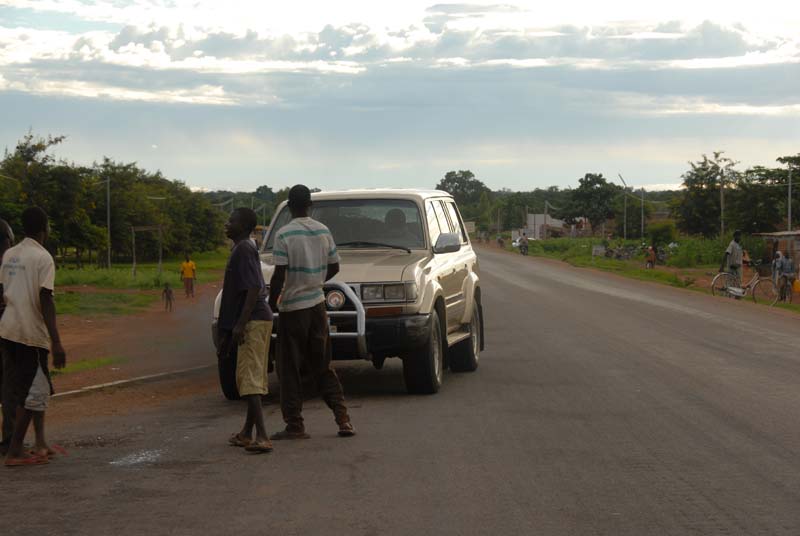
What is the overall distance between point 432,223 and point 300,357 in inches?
171

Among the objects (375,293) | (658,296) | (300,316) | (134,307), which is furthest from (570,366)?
(134,307)

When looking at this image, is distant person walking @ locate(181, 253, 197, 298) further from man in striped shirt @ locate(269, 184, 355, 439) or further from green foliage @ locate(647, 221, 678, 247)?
green foliage @ locate(647, 221, 678, 247)

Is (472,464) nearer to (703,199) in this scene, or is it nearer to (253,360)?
(253,360)

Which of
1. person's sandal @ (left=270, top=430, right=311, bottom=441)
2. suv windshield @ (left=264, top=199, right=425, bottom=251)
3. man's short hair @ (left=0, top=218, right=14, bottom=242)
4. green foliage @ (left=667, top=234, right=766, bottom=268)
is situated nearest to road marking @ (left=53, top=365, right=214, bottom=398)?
suv windshield @ (left=264, top=199, right=425, bottom=251)

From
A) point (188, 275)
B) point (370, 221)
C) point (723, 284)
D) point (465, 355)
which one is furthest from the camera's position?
point (188, 275)

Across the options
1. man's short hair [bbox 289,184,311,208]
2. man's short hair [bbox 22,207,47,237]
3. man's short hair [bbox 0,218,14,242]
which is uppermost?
man's short hair [bbox 289,184,311,208]

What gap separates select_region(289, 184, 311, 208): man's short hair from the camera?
29.0ft

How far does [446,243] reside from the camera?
12039 mm

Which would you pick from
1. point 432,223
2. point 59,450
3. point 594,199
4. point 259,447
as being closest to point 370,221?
point 432,223

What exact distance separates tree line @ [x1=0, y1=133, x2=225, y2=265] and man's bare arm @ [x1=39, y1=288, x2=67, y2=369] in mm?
39173

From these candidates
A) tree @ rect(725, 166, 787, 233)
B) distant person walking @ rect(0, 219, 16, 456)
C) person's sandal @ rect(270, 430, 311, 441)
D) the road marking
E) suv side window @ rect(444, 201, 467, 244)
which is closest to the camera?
distant person walking @ rect(0, 219, 16, 456)

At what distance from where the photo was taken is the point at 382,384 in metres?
12.6

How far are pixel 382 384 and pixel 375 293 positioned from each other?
193 cm

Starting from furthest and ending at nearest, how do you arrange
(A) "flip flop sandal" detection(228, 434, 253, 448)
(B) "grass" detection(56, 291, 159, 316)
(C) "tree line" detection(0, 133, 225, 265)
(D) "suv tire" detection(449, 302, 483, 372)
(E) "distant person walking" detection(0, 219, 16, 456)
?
(C) "tree line" detection(0, 133, 225, 265)
(B) "grass" detection(56, 291, 159, 316)
(D) "suv tire" detection(449, 302, 483, 372)
(A) "flip flop sandal" detection(228, 434, 253, 448)
(E) "distant person walking" detection(0, 219, 16, 456)
